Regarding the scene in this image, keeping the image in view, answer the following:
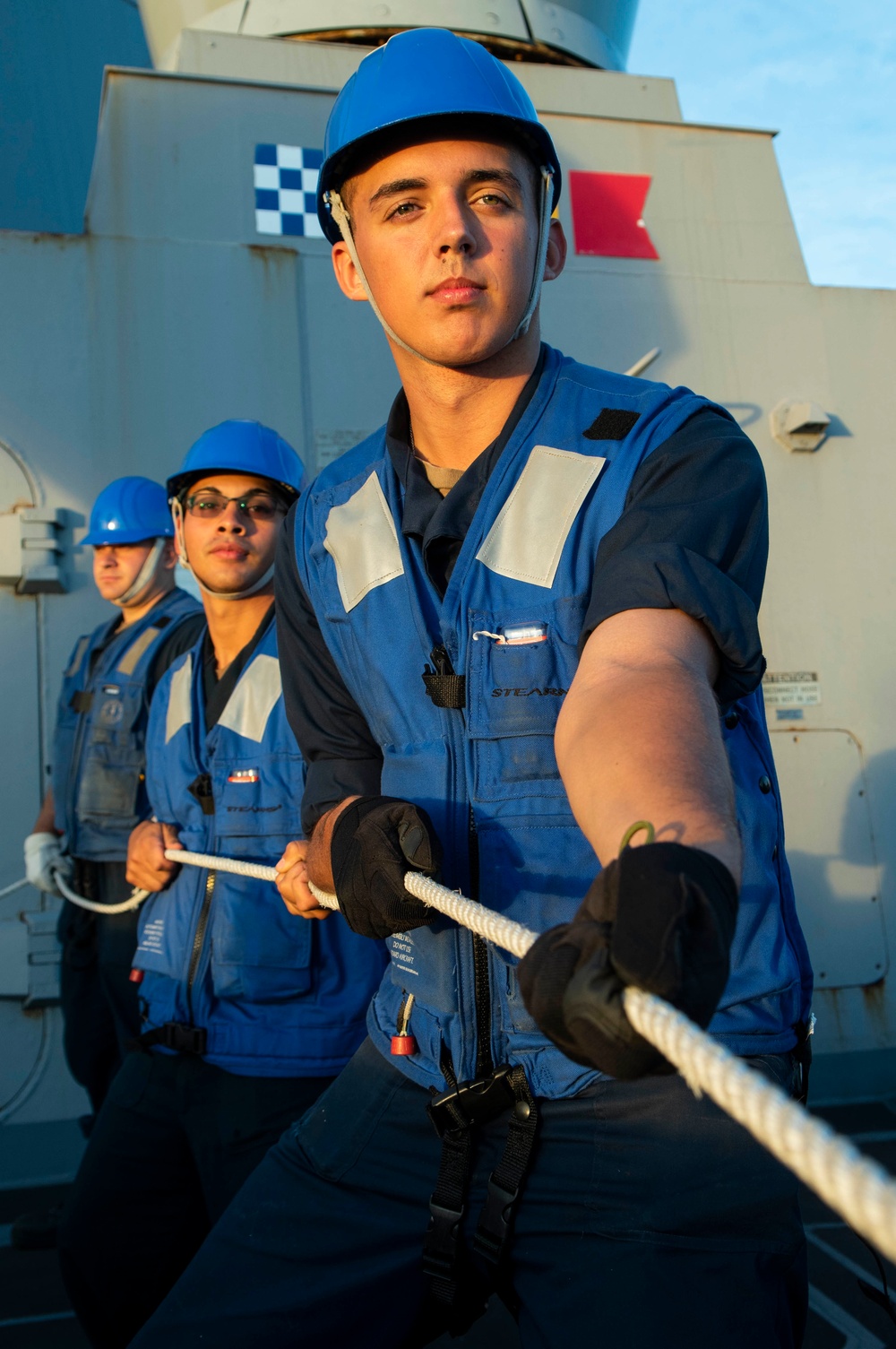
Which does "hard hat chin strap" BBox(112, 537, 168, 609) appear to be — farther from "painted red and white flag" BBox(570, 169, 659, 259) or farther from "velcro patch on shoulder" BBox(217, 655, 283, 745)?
"painted red and white flag" BBox(570, 169, 659, 259)

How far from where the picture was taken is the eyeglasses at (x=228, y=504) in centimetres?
269

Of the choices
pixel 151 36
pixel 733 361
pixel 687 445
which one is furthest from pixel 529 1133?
pixel 151 36

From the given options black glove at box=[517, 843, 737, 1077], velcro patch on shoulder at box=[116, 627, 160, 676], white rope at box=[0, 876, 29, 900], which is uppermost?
velcro patch on shoulder at box=[116, 627, 160, 676]

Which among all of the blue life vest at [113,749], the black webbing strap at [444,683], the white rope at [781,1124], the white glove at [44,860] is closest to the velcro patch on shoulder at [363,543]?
the black webbing strap at [444,683]

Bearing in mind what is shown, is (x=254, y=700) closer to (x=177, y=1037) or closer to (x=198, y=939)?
(x=198, y=939)

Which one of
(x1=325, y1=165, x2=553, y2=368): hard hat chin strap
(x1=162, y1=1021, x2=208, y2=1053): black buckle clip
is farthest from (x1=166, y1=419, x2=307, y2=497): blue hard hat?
(x1=162, y1=1021, x2=208, y2=1053): black buckle clip

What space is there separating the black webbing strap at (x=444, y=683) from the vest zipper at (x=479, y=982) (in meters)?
0.14

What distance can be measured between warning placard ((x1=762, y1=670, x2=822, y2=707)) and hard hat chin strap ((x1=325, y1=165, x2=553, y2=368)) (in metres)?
2.95

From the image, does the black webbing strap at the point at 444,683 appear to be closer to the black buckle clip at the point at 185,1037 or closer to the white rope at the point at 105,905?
the black buckle clip at the point at 185,1037

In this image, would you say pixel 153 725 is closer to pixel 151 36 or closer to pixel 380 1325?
pixel 380 1325

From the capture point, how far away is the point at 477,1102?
118 centimetres

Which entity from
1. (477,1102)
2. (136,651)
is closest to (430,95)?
(477,1102)

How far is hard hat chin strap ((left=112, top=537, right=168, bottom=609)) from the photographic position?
349 centimetres

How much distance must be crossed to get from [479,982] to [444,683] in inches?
13.4
